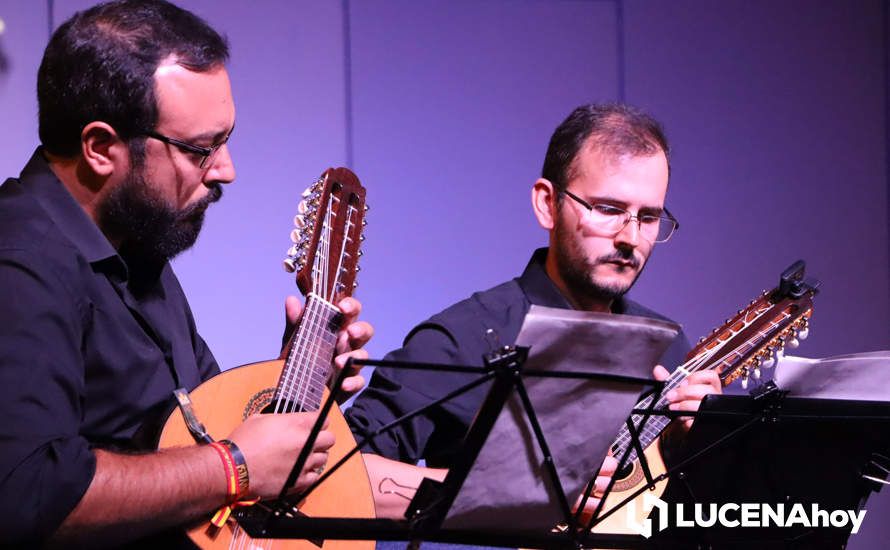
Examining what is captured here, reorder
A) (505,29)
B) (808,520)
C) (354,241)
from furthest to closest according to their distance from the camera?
(505,29) < (354,241) < (808,520)

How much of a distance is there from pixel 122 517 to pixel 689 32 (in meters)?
2.86

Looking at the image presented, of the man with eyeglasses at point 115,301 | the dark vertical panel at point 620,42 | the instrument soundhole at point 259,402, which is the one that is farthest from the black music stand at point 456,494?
the dark vertical panel at point 620,42

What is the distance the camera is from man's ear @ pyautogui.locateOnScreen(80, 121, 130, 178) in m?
1.89

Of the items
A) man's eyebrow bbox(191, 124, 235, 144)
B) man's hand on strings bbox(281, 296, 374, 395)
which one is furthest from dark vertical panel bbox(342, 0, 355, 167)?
man's eyebrow bbox(191, 124, 235, 144)

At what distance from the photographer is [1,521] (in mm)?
1512

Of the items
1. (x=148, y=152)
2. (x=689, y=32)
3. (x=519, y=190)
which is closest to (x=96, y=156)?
(x=148, y=152)

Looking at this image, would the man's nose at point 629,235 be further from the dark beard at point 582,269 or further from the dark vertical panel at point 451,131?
the dark vertical panel at point 451,131

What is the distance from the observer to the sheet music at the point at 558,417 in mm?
1472

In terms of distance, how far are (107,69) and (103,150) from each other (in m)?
0.14

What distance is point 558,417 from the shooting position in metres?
1.56

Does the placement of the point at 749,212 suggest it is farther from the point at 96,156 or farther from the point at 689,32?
the point at 96,156

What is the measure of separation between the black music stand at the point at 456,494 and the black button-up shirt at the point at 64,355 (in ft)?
0.98

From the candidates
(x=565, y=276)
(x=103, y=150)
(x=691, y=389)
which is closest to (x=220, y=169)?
(x=103, y=150)

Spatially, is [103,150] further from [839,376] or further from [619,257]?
[839,376]
